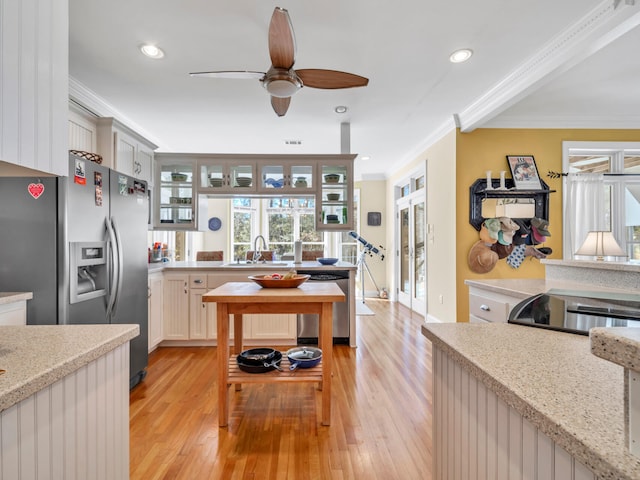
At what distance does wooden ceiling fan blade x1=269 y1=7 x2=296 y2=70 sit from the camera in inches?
69.2

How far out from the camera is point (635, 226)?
12.9 feet

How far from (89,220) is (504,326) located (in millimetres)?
2425

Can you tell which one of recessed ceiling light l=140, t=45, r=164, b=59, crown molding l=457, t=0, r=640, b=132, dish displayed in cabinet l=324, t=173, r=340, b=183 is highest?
recessed ceiling light l=140, t=45, r=164, b=59

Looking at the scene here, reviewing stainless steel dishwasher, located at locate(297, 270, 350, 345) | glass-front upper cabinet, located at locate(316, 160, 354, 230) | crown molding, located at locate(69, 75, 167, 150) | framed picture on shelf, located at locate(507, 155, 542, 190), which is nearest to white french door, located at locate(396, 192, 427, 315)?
framed picture on shelf, located at locate(507, 155, 542, 190)

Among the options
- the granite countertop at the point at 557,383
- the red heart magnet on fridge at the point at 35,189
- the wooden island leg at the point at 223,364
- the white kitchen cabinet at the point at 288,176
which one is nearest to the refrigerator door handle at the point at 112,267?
the red heart magnet on fridge at the point at 35,189

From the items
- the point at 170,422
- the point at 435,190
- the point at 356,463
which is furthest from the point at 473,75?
the point at 170,422

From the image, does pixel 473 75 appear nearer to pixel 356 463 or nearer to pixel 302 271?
pixel 302 271

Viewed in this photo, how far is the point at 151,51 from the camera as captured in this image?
2.60 metres

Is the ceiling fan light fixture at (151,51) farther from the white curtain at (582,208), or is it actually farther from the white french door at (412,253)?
the white curtain at (582,208)

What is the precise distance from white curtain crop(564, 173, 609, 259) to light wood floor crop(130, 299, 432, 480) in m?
2.40

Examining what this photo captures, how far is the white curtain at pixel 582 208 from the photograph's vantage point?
12.6 ft

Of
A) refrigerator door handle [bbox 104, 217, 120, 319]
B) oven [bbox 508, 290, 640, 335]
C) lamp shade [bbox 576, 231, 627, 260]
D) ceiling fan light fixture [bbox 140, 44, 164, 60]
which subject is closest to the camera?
oven [bbox 508, 290, 640, 335]

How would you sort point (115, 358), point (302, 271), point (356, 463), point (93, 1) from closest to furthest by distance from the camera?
point (115, 358) < point (356, 463) < point (93, 1) < point (302, 271)

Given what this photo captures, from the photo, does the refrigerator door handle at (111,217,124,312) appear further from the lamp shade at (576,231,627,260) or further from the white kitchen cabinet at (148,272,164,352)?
the lamp shade at (576,231,627,260)
